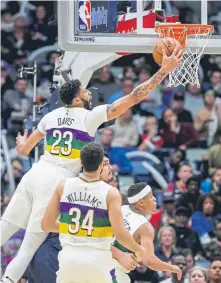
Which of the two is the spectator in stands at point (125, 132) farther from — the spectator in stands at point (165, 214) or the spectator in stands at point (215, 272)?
the spectator in stands at point (215, 272)

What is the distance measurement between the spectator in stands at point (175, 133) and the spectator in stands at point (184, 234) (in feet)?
8.44

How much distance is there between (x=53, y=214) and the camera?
386 inches

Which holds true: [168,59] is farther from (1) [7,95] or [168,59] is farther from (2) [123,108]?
(1) [7,95]

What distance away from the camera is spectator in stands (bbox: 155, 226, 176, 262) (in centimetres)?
1520

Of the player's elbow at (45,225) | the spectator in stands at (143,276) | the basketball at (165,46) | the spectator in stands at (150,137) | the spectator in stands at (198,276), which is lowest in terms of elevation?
the spectator in stands at (143,276)

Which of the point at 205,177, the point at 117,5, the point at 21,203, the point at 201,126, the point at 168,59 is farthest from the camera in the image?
the point at 201,126

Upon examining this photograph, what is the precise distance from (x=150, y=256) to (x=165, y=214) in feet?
20.0

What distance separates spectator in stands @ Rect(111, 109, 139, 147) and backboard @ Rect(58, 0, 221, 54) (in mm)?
6181

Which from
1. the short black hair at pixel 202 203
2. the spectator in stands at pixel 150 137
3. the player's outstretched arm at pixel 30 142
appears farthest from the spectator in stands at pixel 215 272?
the spectator in stands at pixel 150 137

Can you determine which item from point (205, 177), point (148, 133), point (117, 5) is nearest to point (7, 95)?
point (148, 133)

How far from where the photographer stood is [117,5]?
40.9 feet

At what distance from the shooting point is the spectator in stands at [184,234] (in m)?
15.7

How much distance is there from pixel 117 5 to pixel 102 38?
5.16 feet

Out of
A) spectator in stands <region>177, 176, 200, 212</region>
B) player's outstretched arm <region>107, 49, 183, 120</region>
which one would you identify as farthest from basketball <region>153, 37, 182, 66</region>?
spectator in stands <region>177, 176, 200, 212</region>
